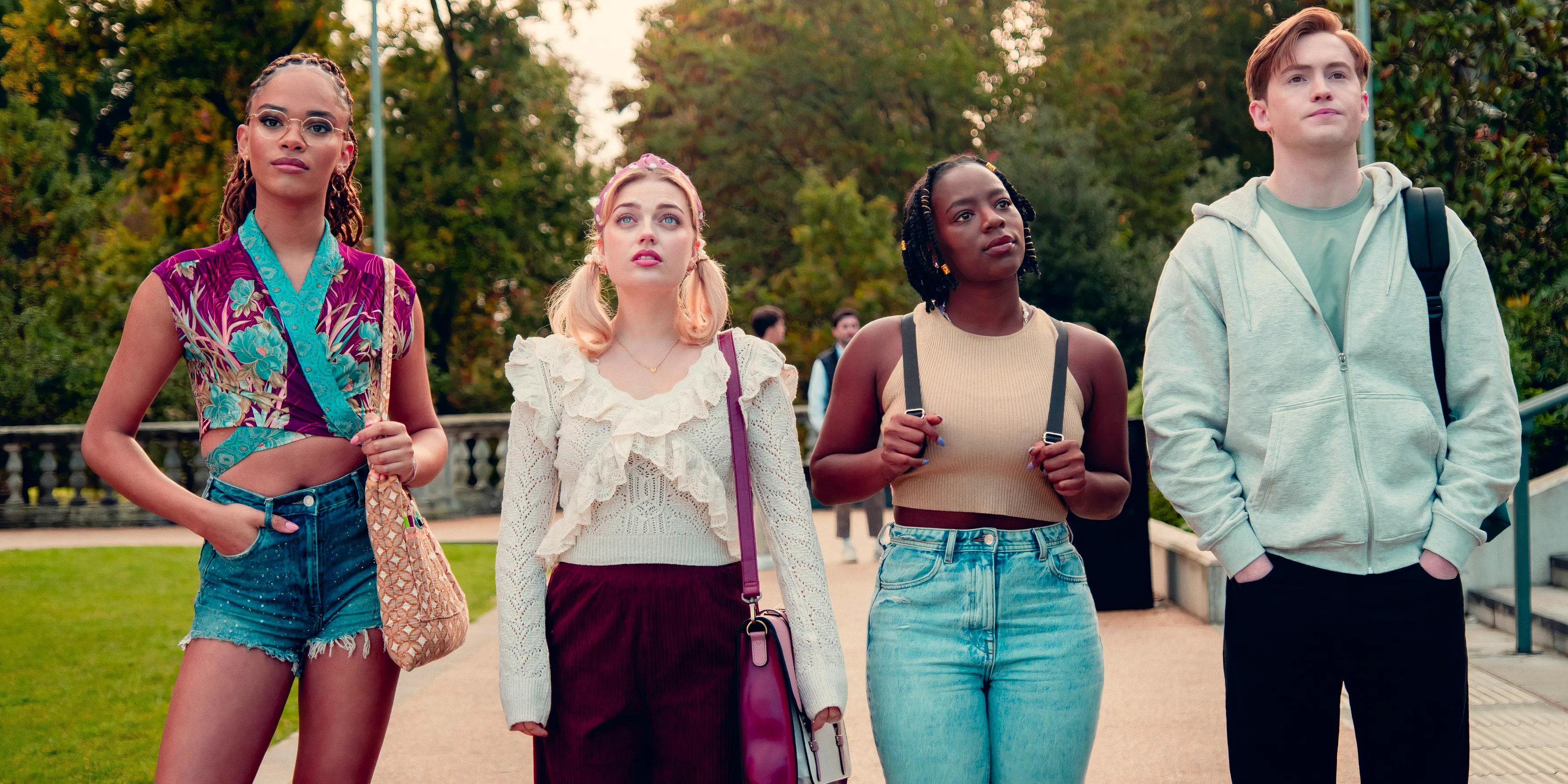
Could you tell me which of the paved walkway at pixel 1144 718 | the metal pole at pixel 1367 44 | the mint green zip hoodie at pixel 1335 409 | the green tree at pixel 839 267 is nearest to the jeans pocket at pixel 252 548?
A: the mint green zip hoodie at pixel 1335 409

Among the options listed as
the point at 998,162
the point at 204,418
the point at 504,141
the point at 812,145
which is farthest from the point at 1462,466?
the point at 812,145

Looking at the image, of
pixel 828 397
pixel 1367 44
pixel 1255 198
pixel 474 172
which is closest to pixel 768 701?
pixel 1255 198

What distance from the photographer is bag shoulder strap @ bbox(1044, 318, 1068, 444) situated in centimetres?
308

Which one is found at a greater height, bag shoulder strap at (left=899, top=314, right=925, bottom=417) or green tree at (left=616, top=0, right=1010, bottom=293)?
green tree at (left=616, top=0, right=1010, bottom=293)

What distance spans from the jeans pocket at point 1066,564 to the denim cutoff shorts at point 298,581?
58.5 inches

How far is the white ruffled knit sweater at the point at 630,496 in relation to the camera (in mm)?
2926

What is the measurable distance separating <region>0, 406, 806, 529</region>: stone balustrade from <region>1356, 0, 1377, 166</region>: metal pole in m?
10.4

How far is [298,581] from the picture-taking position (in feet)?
9.50

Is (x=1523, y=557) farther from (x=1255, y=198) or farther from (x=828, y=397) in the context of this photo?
(x=828, y=397)

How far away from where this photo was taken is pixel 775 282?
23.1m

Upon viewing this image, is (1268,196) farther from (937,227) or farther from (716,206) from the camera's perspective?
(716,206)

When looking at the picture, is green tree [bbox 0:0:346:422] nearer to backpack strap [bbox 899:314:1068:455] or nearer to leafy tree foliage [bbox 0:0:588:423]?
leafy tree foliage [bbox 0:0:588:423]

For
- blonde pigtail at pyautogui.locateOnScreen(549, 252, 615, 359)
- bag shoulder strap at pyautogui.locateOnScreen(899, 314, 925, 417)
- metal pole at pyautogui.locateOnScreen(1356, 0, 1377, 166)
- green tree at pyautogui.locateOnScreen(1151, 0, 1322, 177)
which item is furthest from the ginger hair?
green tree at pyautogui.locateOnScreen(1151, 0, 1322, 177)

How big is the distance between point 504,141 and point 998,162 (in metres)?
10.1
